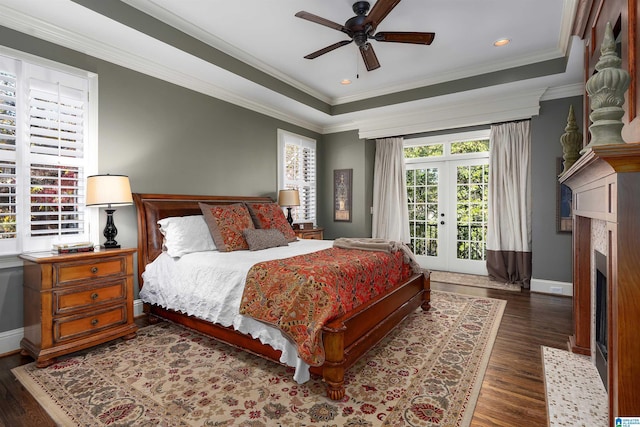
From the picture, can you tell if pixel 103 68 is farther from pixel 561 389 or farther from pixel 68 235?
pixel 561 389

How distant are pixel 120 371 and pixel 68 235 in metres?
1.42

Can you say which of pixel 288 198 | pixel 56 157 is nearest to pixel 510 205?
pixel 288 198

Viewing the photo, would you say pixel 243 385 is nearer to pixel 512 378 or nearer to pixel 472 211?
pixel 512 378

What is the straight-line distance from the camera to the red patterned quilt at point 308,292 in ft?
6.48

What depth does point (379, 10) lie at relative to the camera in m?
2.41

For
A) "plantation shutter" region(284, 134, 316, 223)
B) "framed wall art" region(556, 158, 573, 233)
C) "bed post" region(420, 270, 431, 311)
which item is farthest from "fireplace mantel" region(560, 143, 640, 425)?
"plantation shutter" region(284, 134, 316, 223)

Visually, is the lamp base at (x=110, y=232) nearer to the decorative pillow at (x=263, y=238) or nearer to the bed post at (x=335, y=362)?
the decorative pillow at (x=263, y=238)

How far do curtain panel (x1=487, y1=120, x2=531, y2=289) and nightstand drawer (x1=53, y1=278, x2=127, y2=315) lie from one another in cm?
478

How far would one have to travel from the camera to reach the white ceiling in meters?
2.81

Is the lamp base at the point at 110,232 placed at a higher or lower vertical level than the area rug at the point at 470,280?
higher

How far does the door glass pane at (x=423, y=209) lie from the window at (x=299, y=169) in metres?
1.82

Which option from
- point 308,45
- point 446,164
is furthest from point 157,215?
point 446,164

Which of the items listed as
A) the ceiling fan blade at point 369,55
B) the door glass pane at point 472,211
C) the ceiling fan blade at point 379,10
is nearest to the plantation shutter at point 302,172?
the ceiling fan blade at point 369,55

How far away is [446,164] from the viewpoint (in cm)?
545
